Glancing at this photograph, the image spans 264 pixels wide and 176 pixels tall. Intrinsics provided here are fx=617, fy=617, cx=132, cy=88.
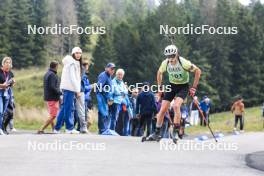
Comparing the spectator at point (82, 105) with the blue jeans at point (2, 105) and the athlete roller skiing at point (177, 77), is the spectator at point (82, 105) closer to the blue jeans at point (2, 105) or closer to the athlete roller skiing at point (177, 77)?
the blue jeans at point (2, 105)

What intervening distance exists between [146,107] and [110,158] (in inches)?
289

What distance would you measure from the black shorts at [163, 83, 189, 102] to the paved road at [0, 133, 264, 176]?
959mm

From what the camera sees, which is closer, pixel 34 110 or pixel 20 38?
pixel 34 110

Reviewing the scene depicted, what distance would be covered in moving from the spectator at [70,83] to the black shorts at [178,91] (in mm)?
2825

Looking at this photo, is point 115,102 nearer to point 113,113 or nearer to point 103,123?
point 113,113

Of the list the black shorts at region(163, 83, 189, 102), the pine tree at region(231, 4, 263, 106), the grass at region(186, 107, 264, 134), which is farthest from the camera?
the pine tree at region(231, 4, 263, 106)

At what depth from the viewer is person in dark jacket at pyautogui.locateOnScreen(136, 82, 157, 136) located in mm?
16875

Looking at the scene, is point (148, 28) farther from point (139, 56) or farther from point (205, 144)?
point (205, 144)

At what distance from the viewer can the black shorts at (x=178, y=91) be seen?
1254 cm

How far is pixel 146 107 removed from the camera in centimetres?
1688

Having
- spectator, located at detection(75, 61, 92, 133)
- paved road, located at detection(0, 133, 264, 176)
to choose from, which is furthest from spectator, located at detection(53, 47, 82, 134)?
paved road, located at detection(0, 133, 264, 176)

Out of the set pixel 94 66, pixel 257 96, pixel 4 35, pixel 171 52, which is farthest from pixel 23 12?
pixel 171 52

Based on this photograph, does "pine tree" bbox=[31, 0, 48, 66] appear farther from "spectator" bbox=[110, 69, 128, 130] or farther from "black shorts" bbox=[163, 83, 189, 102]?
"black shorts" bbox=[163, 83, 189, 102]

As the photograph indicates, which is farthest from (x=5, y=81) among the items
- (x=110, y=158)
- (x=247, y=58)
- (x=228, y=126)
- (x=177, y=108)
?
(x=247, y=58)
